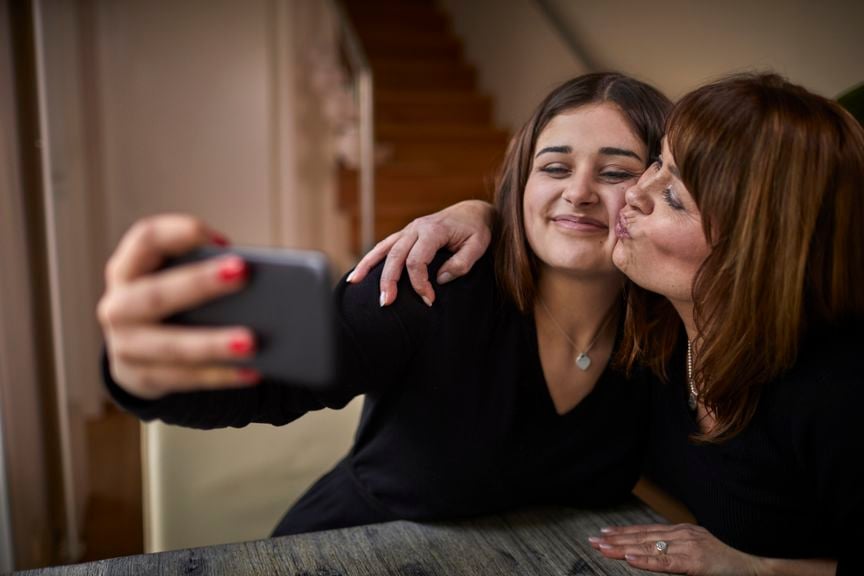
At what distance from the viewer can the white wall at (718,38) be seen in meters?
2.35

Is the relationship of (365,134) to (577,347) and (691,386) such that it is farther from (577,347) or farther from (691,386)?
(691,386)

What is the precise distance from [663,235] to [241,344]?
0.67 m

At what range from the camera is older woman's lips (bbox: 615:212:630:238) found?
1.12 metres

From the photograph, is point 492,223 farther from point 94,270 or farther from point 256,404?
point 94,270

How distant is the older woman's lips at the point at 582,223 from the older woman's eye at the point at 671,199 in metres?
0.15

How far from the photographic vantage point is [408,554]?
1064mm

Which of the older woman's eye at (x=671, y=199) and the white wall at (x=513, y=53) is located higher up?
the white wall at (x=513, y=53)

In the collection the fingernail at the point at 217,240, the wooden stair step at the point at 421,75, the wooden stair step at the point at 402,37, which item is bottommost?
the fingernail at the point at 217,240

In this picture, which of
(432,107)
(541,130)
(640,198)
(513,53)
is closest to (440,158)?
(432,107)

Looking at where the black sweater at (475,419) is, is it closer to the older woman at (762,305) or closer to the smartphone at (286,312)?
the older woman at (762,305)

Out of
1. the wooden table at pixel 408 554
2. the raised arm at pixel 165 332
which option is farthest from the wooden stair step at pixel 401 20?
the raised arm at pixel 165 332

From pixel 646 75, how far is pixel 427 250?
2845 millimetres

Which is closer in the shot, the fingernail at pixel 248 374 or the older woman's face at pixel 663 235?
the fingernail at pixel 248 374

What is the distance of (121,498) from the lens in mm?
2984
